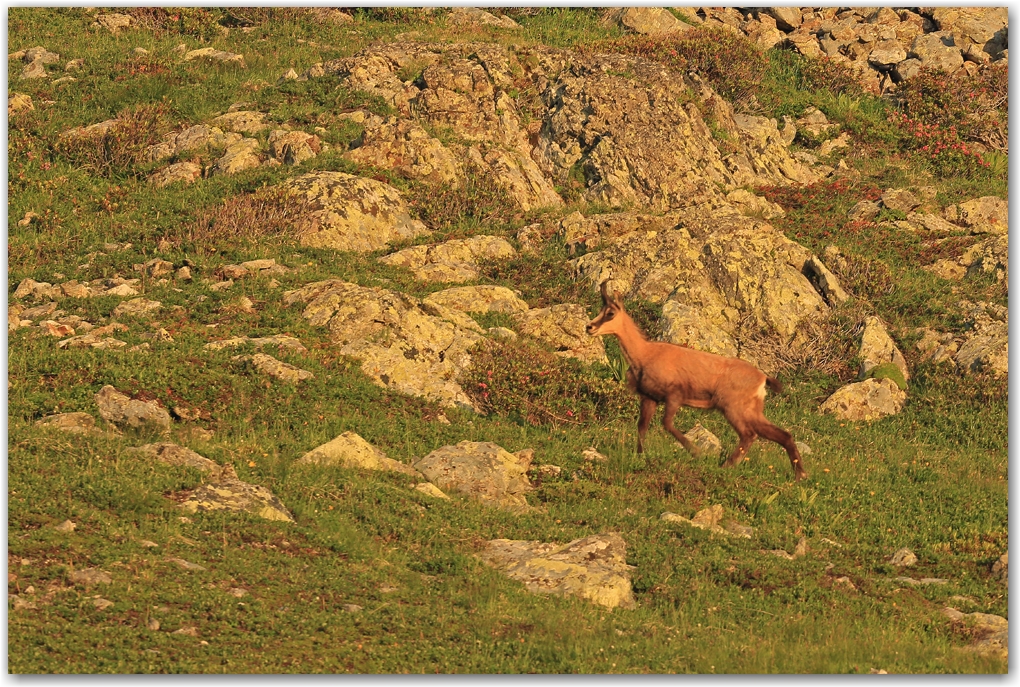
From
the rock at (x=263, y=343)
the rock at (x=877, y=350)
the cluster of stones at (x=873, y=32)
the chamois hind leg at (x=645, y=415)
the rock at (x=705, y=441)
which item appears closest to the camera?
the chamois hind leg at (x=645, y=415)

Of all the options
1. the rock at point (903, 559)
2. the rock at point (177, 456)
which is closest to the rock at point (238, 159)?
the rock at point (177, 456)

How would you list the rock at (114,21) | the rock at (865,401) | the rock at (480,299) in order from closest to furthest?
the rock at (865,401) → the rock at (480,299) → the rock at (114,21)

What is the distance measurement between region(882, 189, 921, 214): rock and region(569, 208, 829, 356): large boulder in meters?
5.47

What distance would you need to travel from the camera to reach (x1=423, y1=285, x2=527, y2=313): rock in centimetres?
2264

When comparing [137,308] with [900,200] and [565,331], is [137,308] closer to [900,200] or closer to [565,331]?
[565,331]

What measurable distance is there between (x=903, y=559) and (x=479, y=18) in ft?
97.3

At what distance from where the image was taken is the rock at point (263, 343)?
61.8 ft

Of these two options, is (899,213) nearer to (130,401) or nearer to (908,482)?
(908,482)

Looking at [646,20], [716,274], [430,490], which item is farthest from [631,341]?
[646,20]

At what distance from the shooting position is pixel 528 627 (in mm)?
11367

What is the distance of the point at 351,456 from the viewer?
15523 millimetres

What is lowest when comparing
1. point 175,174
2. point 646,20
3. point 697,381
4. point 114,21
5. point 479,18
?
point 175,174

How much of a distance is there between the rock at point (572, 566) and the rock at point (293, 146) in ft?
54.2

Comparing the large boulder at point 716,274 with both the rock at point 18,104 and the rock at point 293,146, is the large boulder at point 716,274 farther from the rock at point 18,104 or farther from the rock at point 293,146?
the rock at point 18,104
